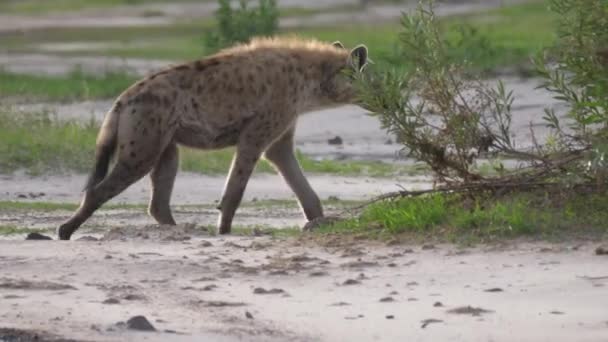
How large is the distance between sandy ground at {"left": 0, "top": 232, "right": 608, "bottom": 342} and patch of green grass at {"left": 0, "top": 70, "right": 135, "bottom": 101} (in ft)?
28.7

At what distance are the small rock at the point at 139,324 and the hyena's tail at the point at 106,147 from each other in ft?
8.87

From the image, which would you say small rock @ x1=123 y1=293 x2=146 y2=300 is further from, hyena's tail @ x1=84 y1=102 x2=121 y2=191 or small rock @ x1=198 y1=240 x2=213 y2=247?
hyena's tail @ x1=84 y1=102 x2=121 y2=191

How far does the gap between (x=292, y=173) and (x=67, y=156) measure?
Answer: 8.88 ft

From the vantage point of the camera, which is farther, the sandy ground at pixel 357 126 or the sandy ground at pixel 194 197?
the sandy ground at pixel 357 126

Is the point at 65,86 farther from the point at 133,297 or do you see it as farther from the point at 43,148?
the point at 133,297

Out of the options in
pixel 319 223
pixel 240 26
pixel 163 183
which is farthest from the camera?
pixel 240 26

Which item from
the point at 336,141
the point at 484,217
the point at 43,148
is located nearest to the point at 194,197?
the point at 43,148

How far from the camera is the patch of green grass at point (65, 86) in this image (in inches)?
618

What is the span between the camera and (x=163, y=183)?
8328 mm

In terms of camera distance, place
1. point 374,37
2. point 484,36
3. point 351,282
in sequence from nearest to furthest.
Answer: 1. point 351,282
2. point 484,36
3. point 374,37

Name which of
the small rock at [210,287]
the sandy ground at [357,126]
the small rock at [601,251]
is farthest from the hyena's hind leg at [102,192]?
the sandy ground at [357,126]

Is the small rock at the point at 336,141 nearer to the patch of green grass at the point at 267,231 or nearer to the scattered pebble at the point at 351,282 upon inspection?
the patch of green grass at the point at 267,231

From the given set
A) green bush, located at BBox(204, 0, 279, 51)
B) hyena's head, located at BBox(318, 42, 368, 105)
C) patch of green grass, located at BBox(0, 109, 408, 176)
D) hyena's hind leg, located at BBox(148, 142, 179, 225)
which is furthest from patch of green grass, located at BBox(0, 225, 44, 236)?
green bush, located at BBox(204, 0, 279, 51)

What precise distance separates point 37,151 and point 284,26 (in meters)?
14.4
